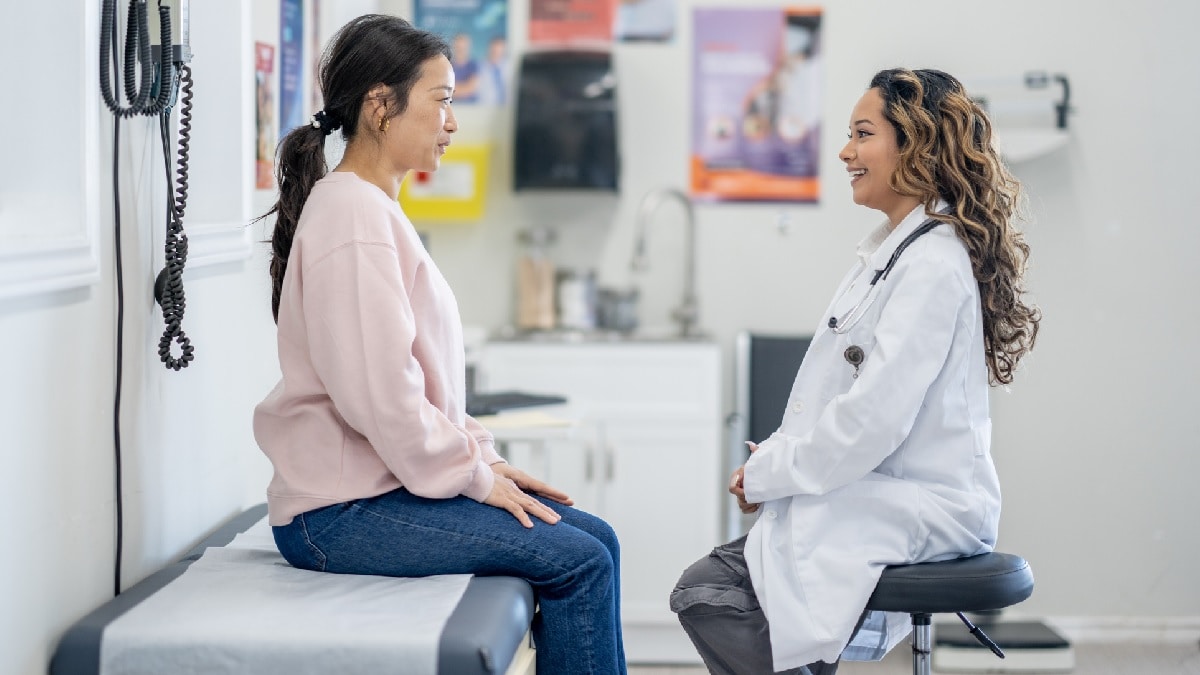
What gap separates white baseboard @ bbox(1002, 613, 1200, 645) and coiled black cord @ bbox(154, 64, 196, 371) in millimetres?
2875

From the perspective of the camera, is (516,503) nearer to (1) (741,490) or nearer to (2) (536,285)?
(1) (741,490)

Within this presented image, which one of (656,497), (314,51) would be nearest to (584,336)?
(656,497)

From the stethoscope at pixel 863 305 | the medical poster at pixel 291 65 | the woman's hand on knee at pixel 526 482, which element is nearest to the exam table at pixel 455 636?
the woman's hand on knee at pixel 526 482

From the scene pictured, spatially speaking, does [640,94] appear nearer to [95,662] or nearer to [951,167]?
[951,167]

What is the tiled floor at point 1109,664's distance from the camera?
3729mm

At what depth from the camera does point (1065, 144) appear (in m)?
4.00

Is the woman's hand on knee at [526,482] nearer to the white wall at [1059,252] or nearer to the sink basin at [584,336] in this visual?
the sink basin at [584,336]

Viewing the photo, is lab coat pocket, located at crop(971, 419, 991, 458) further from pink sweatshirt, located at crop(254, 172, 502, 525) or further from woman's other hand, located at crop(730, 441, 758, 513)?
pink sweatshirt, located at crop(254, 172, 502, 525)

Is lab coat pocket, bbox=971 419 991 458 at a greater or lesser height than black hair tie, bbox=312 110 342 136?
lesser

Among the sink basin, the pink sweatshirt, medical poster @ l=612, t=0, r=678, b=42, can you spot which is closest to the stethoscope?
the pink sweatshirt

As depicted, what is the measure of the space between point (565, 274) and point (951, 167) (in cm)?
211

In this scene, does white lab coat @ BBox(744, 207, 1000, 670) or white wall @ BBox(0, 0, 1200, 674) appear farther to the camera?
white wall @ BBox(0, 0, 1200, 674)

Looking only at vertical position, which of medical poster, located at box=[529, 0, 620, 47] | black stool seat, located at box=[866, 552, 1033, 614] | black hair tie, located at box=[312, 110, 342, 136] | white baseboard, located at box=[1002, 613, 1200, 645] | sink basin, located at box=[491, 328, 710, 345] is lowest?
white baseboard, located at box=[1002, 613, 1200, 645]

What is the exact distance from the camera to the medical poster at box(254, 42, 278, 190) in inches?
106
